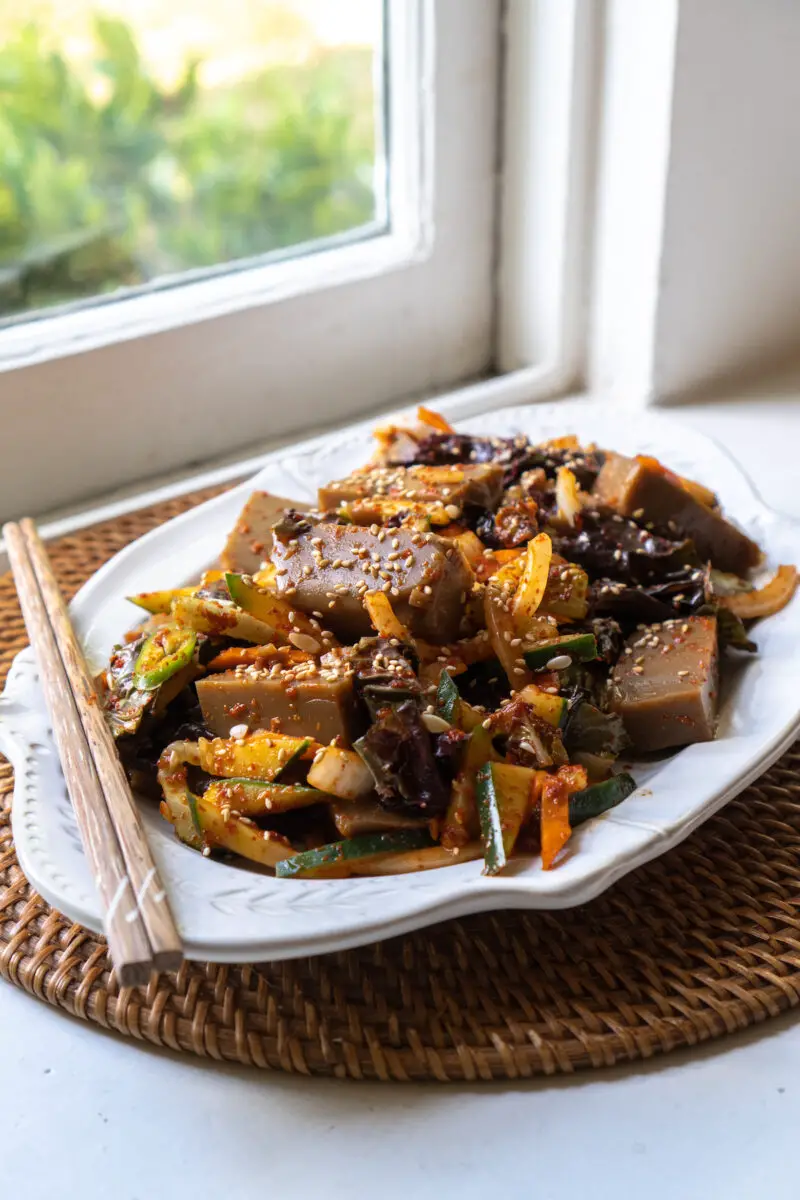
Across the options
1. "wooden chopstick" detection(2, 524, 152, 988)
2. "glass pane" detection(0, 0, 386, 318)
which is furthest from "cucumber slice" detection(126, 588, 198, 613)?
"glass pane" detection(0, 0, 386, 318)

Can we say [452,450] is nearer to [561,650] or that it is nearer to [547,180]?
[561,650]

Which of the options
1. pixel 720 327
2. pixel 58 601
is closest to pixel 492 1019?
pixel 58 601

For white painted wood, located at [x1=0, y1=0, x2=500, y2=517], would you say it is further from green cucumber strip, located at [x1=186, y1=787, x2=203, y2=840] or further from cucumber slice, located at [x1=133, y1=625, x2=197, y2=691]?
green cucumber strip, located at [x1=186, y1=787, x2=203, y2=840]

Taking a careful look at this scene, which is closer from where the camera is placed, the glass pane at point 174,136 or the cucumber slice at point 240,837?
the cucumber slice at point 240,837

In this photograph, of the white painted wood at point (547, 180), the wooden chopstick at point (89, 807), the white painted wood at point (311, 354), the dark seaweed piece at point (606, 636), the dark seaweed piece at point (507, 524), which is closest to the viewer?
the wooden chopstick at point (89, 807)

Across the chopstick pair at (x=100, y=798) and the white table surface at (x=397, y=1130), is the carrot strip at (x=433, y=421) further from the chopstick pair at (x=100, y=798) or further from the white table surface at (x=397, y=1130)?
the white table surface at (x=397, y=1130)

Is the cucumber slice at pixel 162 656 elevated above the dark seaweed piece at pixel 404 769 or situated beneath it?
situated beneath

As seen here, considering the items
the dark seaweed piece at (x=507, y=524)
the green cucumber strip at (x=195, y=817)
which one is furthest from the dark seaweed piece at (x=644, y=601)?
the green cucumber strip at (x=195, y=817)
